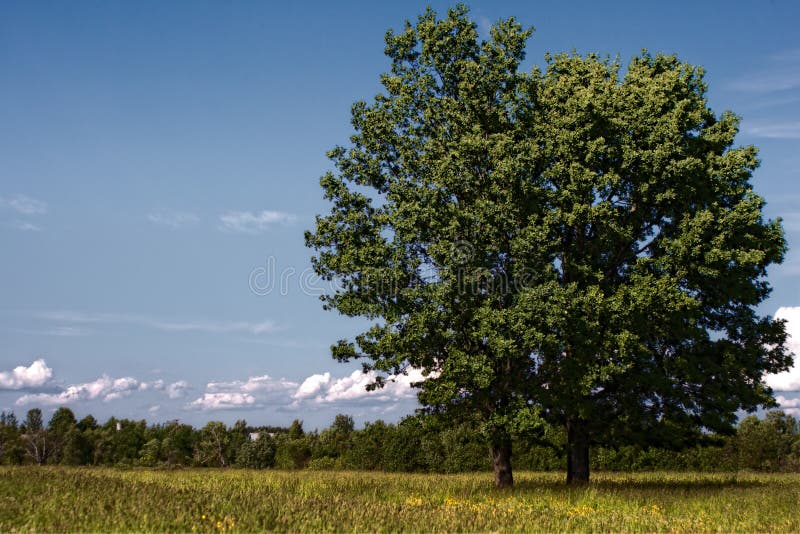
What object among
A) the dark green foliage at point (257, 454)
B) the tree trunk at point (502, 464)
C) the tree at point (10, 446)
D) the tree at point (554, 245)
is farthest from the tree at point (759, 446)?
the tree at point (10, 446)

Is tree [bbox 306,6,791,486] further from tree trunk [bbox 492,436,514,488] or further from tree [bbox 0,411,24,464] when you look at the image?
tree [bbox 0,411,24,464]

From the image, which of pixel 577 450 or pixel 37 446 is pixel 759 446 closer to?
pixel 577 450

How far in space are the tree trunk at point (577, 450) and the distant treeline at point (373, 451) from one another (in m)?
0.97

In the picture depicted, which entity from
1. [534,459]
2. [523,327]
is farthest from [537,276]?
[534,459]

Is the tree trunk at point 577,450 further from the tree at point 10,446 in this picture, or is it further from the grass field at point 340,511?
the tree at point 10,446

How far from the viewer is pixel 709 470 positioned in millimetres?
51188

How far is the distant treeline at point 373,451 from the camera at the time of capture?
50.8 meters

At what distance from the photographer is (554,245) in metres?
24.2

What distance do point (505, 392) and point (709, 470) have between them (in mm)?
36211

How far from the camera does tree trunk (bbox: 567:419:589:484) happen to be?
28875 mm

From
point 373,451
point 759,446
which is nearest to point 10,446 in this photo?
point 373,451

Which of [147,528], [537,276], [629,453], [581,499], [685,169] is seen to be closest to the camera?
[147,528]

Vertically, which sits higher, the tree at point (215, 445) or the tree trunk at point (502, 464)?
the tree trunk at point (502, 464)

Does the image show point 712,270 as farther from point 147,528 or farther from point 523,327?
point 147,528
